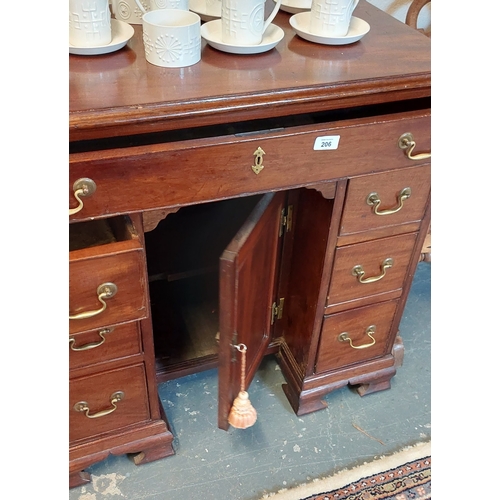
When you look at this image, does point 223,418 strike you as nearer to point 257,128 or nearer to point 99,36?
point 257,128

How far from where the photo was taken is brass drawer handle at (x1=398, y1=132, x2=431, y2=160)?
849 mm

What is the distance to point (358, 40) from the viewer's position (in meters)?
0.91

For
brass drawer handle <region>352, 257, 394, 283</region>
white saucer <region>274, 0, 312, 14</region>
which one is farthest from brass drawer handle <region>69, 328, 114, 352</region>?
white saucer <region>274, 0, 312, 14</region>

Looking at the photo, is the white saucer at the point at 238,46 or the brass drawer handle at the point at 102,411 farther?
the brass drawer handle at the point at 102,411

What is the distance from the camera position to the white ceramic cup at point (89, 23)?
0.75 meters

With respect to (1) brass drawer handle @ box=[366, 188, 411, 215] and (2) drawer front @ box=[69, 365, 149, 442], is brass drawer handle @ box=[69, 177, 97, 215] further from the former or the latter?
(1) brass drawer handle @ box=[366, 188, 411, 215]

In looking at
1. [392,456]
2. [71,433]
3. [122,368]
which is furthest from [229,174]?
[392,456]

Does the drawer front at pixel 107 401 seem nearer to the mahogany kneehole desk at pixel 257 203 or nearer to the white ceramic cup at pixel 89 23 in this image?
the mahogany kneehole desk at pixel 257 203

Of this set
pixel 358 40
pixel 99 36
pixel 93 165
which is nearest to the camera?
pixel 93 165

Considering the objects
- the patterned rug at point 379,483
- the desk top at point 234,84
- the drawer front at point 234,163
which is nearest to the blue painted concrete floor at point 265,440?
the patterned rug at point 379,483

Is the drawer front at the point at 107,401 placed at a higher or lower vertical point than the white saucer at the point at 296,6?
lower

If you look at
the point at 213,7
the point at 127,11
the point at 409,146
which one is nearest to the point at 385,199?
the point at 409,146

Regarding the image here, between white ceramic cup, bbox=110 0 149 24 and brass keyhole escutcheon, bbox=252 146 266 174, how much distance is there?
38 centimetres

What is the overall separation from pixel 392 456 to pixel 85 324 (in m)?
0.79
